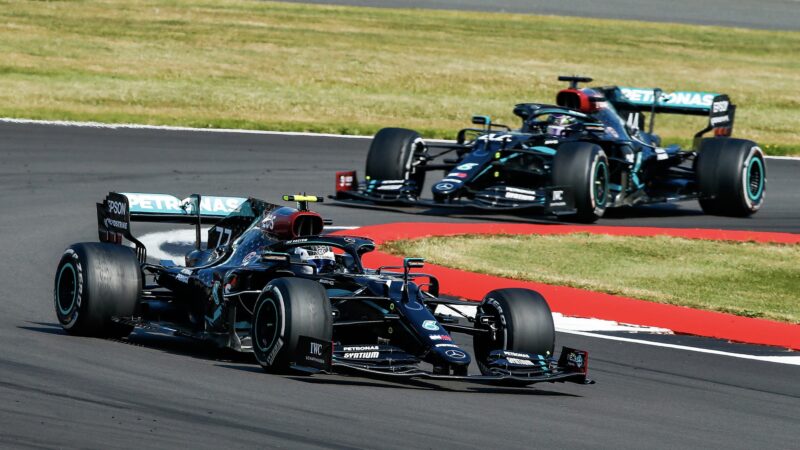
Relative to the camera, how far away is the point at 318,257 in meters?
11.9

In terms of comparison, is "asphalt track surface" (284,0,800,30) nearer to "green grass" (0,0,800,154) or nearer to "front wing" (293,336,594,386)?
"green grass" (0,0,800,154)

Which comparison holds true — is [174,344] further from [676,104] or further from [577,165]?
[676,104]

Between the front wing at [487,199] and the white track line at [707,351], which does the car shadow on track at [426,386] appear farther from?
the front wing at [487,199]

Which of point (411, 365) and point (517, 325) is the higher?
point (517, 325)

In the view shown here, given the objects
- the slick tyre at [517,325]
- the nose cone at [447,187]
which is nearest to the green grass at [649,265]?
the nose cone at [447,187]

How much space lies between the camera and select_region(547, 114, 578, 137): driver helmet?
22156mm

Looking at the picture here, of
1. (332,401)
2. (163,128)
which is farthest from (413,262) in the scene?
(163,128)

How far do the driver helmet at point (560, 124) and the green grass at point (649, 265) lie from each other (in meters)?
2.40

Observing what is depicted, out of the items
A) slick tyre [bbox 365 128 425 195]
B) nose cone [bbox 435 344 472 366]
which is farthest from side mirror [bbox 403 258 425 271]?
slick tyre [bbox 365 128 425 195]

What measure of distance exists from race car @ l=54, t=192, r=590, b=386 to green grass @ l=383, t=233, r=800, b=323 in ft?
13.7

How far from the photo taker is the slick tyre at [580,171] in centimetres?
2095

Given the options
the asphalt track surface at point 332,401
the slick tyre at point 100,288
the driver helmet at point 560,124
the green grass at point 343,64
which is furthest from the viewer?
the green grass at point 343,64

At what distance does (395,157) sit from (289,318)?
12.1 m

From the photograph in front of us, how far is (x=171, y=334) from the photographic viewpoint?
39.1ft
